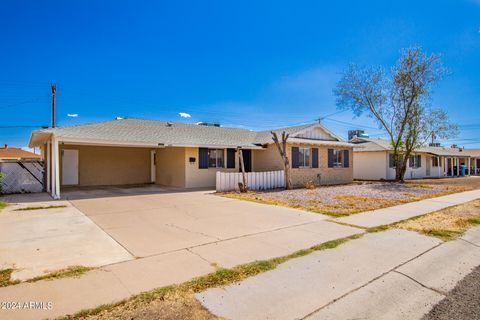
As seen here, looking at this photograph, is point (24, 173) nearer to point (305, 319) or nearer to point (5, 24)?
point (5, 24)

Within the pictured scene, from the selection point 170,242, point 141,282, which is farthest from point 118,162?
point 141,282

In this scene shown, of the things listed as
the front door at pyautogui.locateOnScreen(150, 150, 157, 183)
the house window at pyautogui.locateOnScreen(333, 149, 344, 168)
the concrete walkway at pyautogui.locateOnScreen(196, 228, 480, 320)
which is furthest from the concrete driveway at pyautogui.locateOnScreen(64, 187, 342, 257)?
the house window at pyautogui.locateOnScreen(333, 149, 344, 168)

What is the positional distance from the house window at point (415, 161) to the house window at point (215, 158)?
2110 cm

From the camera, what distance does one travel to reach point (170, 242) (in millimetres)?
5379

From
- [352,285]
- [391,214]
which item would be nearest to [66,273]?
[352,285]

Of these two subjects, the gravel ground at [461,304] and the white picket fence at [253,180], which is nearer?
the gravel ground at [461,304]

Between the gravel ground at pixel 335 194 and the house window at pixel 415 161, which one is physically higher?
the house window at pixel 415 161

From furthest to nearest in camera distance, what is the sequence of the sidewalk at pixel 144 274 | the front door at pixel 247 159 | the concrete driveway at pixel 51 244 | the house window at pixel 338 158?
the house window at pixel 338 158 → the front door at pixel 247 159 → the concrete driveway at pixel 51 244 → the sidewalk at pixel 144 274

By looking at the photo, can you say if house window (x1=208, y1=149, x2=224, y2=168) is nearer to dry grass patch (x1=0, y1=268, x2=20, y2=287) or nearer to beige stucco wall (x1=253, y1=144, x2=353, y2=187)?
beige stucco wall (x1=253, y1=144, x2=353, y2=187)

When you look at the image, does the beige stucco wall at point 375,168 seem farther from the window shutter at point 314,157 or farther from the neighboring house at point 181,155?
the window shutter at point 314,157

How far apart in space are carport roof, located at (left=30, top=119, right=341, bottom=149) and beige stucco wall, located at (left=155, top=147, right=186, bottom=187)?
113 cm

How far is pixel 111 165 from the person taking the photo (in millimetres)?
17562

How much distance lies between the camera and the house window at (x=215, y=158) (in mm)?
16641

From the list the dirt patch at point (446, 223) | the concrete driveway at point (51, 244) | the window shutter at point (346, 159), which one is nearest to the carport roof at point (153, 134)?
the window shutter at point (346, 159)
